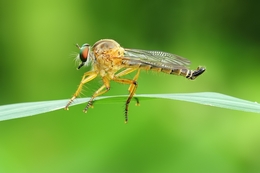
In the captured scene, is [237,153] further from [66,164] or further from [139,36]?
[139,36]

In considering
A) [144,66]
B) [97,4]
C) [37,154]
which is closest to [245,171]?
[144,66]

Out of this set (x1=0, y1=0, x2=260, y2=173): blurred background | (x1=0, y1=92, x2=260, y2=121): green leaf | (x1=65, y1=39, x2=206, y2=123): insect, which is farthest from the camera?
(x1=0, y1=0, x2=260, y2=173): blurred background

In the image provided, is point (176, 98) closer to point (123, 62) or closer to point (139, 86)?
point (123, 62)

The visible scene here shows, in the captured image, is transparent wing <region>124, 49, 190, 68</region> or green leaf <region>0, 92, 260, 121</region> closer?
green leaf <region>0, 92, 260, 121</region>

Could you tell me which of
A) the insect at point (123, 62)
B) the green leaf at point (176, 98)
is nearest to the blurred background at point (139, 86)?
the insect at point (123, 62)

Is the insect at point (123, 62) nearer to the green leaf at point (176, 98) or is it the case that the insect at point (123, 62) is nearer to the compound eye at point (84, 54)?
the compound eye at point (84, 54)

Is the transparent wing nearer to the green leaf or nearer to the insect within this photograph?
the insect

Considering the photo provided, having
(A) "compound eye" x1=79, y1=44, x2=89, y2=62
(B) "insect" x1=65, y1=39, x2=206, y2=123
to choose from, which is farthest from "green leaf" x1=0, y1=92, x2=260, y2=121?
(A) "compound eye" x1=79, y1=44, x2=89, y2=62
